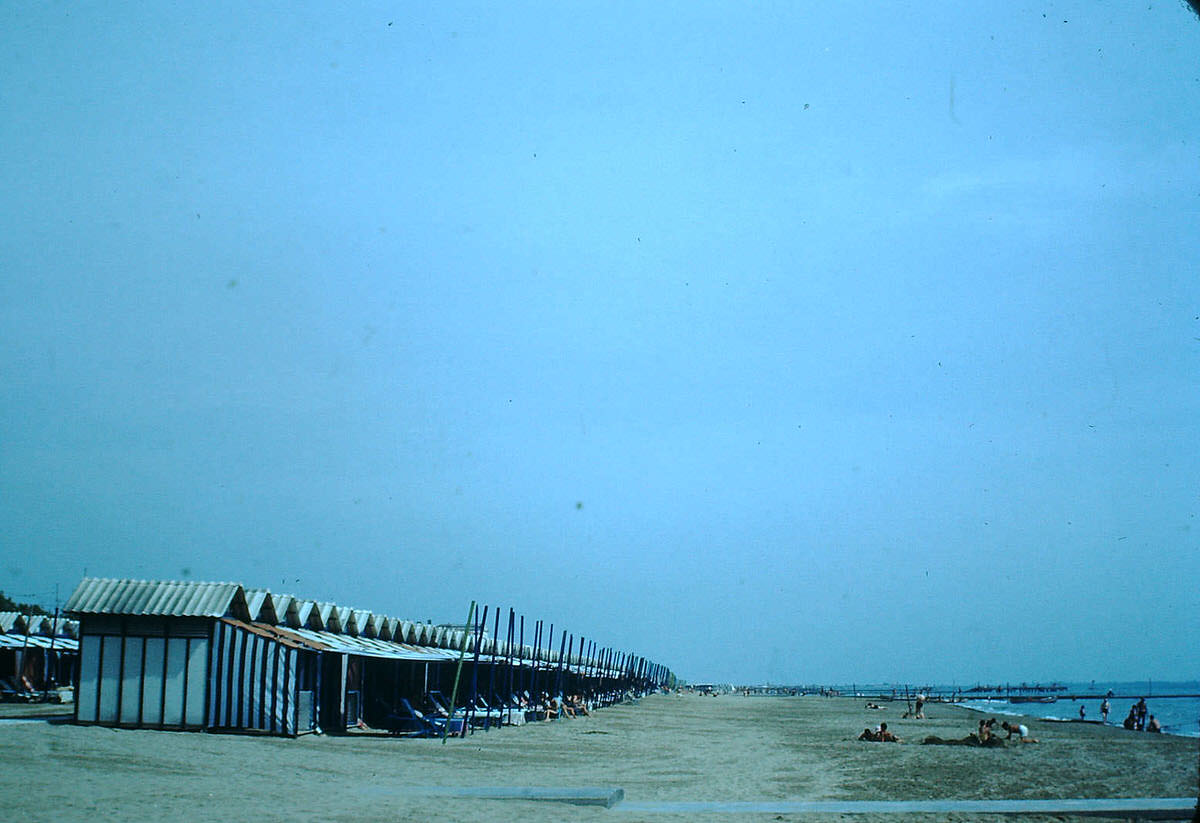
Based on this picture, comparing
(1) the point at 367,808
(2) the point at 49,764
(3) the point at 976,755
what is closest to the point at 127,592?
(2) the point at 49,764

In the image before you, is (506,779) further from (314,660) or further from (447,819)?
(314,660)

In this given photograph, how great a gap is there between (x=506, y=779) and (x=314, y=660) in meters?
8.98

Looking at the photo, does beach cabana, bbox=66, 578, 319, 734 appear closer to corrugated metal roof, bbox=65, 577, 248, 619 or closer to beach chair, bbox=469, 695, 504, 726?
corrugated metal roof, bbox=65, 577, 248, 619

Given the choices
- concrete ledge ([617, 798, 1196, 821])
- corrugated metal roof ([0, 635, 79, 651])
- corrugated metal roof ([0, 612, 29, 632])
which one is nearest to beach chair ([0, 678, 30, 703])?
corrugated metal roof ([0, 635, 79, 651])

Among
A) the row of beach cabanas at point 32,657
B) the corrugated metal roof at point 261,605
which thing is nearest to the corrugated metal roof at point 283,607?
the corrugated metal roof at point 261,605

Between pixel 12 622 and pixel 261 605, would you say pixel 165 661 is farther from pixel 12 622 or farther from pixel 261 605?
pixel 12 622

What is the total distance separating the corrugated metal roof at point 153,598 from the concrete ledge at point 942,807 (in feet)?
36.0

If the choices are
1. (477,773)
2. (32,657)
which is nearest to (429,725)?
(477,773)

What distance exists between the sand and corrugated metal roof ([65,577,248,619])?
2.28m

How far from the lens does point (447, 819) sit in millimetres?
11422

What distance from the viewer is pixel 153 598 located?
2091cm

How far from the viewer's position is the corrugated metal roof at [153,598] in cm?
2056

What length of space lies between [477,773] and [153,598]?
8357mm

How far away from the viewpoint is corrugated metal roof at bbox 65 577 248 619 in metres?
20.6
